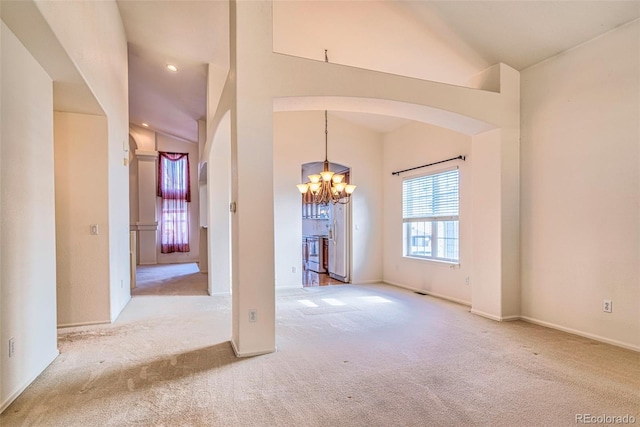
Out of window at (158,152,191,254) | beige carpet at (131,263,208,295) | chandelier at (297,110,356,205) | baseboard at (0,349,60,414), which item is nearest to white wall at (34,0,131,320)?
beige carpet at (131,263,208,295)

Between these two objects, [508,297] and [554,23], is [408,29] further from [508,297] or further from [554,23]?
[508,297]

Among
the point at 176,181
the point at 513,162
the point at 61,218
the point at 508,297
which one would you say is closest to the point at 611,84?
the point at 513,162

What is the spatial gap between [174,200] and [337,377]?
30.0ft

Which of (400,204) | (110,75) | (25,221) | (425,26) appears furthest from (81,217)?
(400,204)

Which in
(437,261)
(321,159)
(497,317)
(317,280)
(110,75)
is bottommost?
(317,280)

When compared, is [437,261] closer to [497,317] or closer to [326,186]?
[497,317]

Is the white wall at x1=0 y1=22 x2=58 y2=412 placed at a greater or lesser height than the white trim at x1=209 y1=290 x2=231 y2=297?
greater

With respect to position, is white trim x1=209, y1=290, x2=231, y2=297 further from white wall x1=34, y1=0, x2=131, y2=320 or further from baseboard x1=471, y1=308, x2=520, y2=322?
baseboard x1=471, y1=308, x2=520, y2=322

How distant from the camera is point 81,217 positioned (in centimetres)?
398

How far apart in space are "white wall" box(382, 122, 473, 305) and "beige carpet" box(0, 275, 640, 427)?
121 centimetres

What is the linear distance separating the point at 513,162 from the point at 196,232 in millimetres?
9252

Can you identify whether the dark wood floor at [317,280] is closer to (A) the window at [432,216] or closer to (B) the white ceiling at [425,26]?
(A) the window at [432,216]

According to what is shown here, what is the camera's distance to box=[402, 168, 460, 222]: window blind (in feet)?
17.5

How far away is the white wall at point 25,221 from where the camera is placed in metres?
2.24
